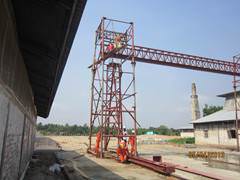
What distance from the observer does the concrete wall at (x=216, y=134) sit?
96.2 ft

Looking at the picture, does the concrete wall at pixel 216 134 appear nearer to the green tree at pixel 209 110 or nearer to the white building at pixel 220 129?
the white building at pixel 220 129

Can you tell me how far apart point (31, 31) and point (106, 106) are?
49.4 feet

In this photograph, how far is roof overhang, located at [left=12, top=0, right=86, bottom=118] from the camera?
12.7 ft

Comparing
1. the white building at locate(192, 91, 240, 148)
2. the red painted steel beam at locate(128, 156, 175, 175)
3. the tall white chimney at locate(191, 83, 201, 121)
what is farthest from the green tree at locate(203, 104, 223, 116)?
the red painted steel beam at locate(128, 156, 175, 175)

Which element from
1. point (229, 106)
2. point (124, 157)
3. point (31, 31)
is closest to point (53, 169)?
point (124, 157)

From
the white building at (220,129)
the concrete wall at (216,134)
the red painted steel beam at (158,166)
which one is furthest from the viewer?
the concrete wall at (216,134)

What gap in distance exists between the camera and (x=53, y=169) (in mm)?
11891

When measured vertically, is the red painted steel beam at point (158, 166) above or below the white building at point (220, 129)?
below

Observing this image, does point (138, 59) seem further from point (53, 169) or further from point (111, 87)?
point (53, 169)

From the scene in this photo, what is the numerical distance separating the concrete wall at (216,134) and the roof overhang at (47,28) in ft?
89.1

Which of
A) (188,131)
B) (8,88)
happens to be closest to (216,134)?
(188,131)

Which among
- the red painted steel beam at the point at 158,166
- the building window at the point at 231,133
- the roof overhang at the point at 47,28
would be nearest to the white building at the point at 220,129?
the building window at the point at 231,133

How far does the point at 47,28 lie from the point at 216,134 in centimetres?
3065

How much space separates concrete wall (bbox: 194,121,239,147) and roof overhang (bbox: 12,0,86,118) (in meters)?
27.2
